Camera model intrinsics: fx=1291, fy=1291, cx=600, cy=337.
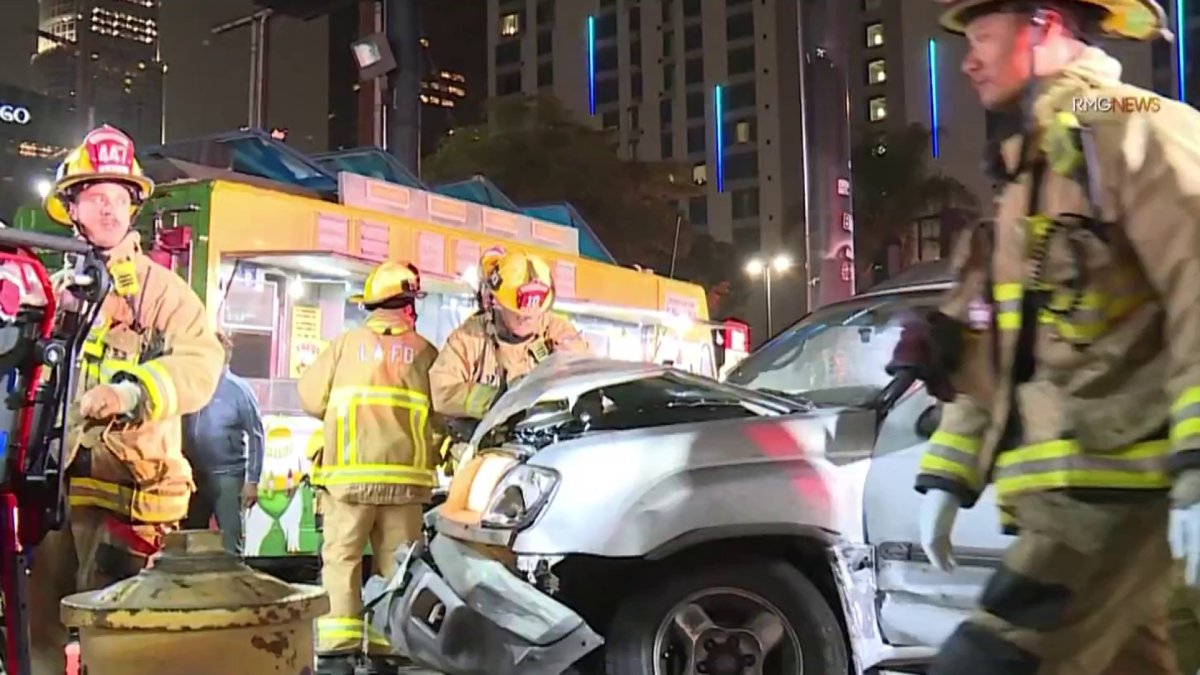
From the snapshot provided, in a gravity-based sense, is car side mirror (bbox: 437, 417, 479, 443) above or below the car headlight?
above

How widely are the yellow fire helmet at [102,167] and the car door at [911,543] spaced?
8.33 ft

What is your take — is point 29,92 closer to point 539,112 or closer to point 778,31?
point 539,112

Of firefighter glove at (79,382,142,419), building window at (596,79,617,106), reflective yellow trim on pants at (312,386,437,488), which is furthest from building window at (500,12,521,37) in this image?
firefighter glove at (79,382,142,419)

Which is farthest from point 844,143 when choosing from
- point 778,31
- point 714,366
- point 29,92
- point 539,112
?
point 778,31

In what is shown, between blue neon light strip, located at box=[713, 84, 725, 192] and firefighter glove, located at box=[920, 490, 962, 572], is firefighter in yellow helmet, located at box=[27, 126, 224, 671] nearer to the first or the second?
firefighter glove, located at box=[920, 490, 962, 572]

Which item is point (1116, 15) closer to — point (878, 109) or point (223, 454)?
point (223, 454)

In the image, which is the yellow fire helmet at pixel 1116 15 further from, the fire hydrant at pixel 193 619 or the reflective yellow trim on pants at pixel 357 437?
the reflective yellow trim on pants at pixel 357 437

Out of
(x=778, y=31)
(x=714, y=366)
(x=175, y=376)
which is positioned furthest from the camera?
(x=778, y=31)

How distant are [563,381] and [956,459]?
2514 mm

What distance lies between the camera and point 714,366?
1332 centimetres

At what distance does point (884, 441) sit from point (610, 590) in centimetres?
111

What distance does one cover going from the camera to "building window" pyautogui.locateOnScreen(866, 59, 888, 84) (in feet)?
240

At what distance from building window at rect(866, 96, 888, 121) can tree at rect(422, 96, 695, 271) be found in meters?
44.6

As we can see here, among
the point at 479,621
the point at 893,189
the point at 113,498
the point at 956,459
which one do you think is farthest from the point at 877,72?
the point at 956,459
